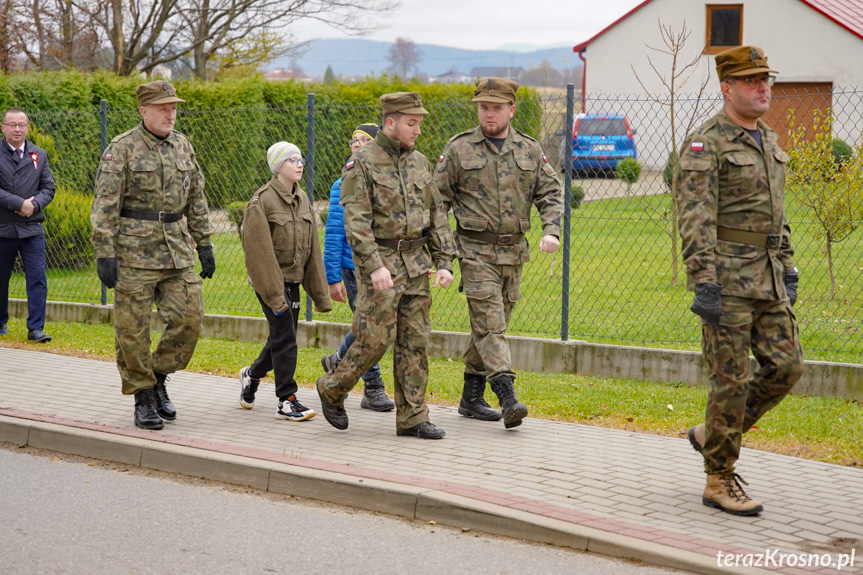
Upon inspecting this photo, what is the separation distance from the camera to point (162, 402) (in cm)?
721

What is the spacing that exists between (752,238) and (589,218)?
4.69 metres

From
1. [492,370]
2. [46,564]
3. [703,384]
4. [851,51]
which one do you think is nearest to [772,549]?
[492,370]

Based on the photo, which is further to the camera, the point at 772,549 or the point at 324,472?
the point at 324,472

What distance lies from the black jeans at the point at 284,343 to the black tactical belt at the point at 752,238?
3054 millimetres

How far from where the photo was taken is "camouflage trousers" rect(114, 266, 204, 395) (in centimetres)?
681

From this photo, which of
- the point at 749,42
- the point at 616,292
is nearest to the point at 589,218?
the point at 616,292

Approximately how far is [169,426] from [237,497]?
141 centimetres

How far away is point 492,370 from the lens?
261 inches

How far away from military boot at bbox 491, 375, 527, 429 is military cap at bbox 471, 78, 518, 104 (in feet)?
5.83

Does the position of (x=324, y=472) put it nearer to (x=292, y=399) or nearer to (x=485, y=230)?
(x=292, y=399)

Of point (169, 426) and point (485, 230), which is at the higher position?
point (485, 230)

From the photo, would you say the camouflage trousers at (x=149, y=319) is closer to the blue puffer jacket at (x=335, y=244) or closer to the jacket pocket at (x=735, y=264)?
the blue puffer jacket at (x=335, y=244)

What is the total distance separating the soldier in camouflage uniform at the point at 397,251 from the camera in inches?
249

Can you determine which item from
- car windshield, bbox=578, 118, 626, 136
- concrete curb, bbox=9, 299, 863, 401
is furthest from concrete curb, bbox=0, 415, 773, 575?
car windshield, bbox=578, 118, 626, 136
